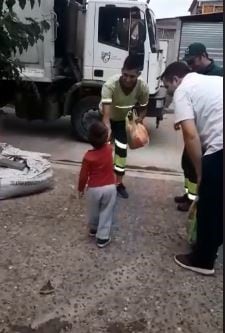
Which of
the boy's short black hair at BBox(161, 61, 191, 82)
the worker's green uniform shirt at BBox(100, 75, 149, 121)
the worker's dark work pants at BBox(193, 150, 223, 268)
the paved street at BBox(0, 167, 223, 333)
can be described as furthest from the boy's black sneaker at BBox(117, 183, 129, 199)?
the boy's short black hair at BBox(161, 61, 191, 82)

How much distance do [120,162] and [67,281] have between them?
197cm

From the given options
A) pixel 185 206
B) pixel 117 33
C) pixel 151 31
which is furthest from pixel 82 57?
pixel 185 206

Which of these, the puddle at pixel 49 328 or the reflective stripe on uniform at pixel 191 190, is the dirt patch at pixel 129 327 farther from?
the reflective stripe on uniform at pixel 191 190

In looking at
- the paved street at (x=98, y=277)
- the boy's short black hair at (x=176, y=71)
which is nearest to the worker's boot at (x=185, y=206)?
the paved street at (x=98, y=277)

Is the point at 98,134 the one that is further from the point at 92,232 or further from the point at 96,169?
the point at 92,232

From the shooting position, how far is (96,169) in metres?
3.38

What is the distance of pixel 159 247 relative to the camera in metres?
3.50

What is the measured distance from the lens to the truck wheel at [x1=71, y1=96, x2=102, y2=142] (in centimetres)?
762

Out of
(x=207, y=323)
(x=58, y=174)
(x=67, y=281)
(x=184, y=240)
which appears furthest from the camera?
(x=58, y=174)

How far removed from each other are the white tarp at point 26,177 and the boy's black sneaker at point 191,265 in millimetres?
1818

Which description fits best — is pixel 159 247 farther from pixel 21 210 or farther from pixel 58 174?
pixel 58 174

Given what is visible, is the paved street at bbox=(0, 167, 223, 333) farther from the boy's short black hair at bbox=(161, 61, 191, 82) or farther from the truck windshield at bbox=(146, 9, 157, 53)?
the truck windshield at bbox=(146, 9, 157, 53)

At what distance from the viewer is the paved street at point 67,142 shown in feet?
21.7

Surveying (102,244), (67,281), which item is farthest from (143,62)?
(67,281)
